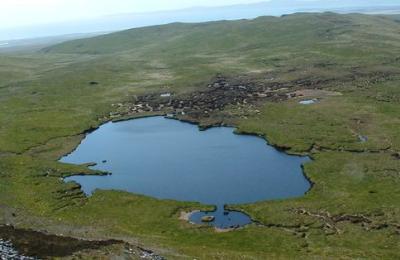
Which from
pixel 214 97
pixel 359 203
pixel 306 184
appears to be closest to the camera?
pixel 359 203

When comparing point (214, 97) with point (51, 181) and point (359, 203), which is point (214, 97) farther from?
point (359, 203)

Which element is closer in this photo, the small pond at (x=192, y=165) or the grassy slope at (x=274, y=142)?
the grassy slope at (x=274, y=142)

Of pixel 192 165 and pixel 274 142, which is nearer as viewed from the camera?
pixel 192 165

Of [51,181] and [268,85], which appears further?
[268,85]

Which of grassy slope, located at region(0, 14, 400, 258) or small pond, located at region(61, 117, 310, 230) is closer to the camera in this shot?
grassy slope, located at region(0, 14, 400, 258)

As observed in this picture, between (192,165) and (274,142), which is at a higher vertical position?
(274,142)

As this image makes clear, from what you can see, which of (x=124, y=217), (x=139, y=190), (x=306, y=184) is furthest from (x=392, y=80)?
(x=124, y=217)

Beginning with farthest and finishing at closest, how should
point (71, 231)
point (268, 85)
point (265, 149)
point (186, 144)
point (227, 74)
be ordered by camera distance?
point (227, 74), point (268, 85), point (186, 144), point (265, 149), point (71, 231)
